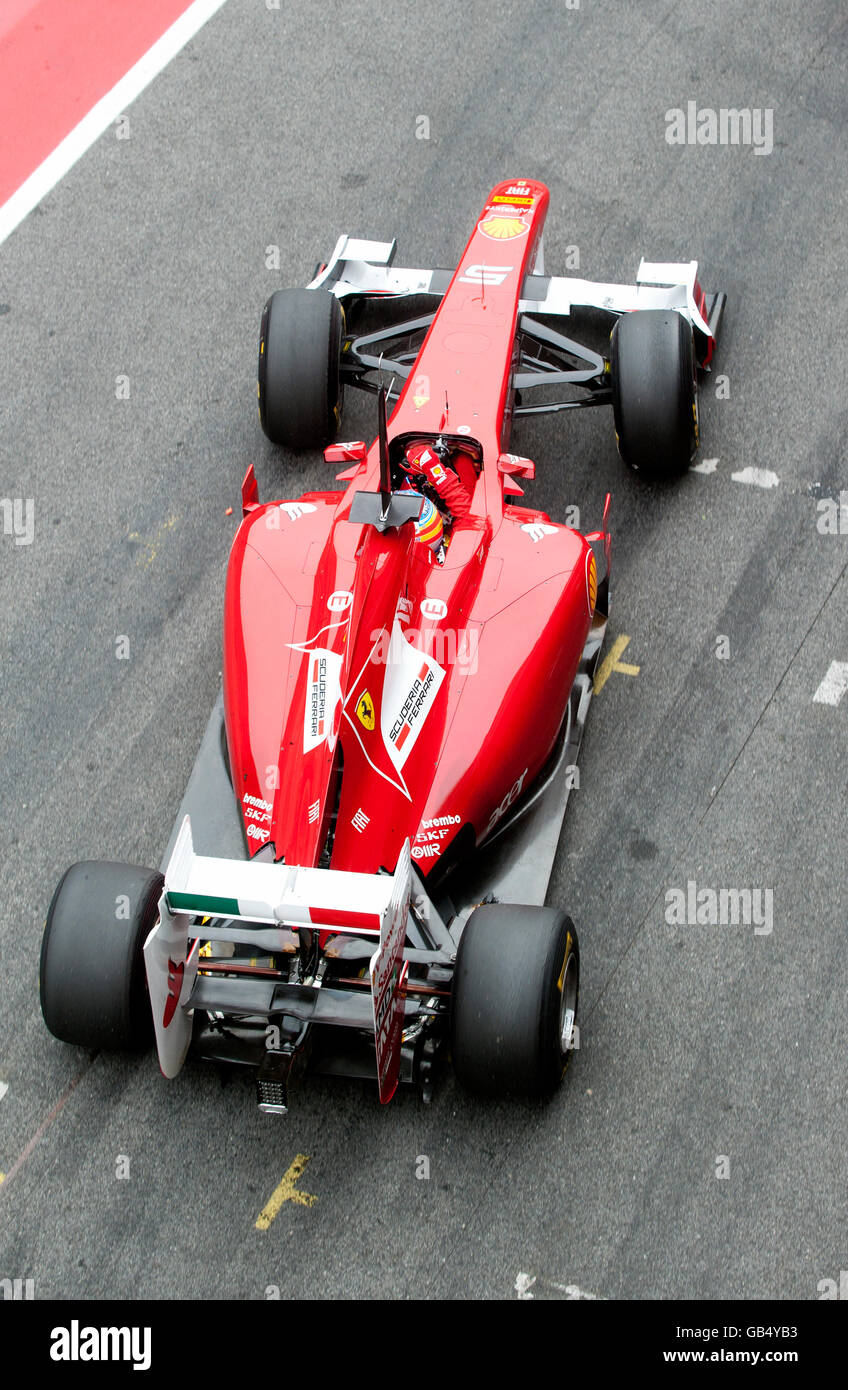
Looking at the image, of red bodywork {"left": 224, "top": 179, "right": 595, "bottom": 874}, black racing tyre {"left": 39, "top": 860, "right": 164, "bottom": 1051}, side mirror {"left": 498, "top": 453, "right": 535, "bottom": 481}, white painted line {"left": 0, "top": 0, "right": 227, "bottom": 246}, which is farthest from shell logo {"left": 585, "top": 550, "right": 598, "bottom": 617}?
white painted line {"left": 0, "top": 0, "right": 227, "bottom": 246}

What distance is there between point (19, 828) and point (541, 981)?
117 inches

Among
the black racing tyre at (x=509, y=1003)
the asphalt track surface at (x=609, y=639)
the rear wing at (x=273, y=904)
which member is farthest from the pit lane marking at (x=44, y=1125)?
the black racing tyre at (x=509, y=1003)

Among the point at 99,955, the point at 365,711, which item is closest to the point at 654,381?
the point at 365,711

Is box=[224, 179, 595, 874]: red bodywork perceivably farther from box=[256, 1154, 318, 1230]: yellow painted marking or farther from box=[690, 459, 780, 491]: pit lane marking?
box=[690, 459, 780, 491]: pit lane marking

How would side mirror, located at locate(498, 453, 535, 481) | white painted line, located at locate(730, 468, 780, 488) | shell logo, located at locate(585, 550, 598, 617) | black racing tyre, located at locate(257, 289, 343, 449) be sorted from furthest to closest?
white painted line, located at locate(730, 468, 780, 488) → black racing tyre, located at locate(257, 289, 343, 449) → side mirror, located at locate(498, 453, 535, 481) → shell logo, located at locate(585, 550, 598, 617)

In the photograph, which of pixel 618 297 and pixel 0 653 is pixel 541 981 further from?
pixel 618 297

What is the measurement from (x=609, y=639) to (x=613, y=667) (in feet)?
0.65

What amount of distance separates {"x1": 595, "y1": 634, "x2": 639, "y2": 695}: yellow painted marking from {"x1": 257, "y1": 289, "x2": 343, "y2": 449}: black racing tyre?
2.18 meters

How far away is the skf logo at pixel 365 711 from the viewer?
6625mm

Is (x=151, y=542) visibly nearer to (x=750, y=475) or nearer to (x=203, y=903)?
(x=750, y=475)

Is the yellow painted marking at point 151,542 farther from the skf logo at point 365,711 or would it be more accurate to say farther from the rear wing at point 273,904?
the rear wing at point 273,904

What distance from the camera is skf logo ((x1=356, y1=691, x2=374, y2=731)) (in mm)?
6625
